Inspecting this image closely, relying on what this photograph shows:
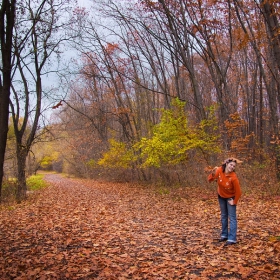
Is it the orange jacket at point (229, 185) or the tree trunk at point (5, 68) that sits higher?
the tree trunk at point (5, 68)

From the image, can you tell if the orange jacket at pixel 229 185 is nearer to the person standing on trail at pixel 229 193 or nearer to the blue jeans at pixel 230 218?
the person standing on trail at pixel 229 193

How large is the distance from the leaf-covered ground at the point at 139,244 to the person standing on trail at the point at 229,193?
1.02ft

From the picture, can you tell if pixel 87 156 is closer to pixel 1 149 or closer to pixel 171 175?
pixel 171 175

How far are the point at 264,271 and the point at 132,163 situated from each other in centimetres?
1948

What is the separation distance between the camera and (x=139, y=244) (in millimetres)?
6719

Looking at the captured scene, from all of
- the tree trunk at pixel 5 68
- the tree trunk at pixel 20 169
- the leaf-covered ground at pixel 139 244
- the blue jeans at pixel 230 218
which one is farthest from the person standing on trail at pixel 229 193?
the tree trunk at pixel 20 169

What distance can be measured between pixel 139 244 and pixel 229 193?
2.34 metres

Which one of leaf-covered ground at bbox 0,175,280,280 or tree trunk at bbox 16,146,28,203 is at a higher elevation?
tree trunk at bbox 16,146,28,203

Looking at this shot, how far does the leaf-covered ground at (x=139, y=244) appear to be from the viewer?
15.9ft

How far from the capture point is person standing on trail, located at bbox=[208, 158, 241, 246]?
6.17 m

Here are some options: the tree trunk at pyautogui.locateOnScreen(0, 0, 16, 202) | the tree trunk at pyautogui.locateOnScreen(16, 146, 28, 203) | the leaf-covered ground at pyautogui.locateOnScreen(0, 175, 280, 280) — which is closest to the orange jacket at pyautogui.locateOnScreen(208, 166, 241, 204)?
the leaf-covered ground at pyautogui.locateOnScreen(0, 175, 280, 280)

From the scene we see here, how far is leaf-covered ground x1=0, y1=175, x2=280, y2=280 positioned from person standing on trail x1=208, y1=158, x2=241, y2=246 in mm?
310

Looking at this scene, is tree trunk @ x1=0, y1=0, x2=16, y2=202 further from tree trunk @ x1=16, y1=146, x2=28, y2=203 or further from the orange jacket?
tree trunk @ x1=16, y1=146, x2=28, y2=203

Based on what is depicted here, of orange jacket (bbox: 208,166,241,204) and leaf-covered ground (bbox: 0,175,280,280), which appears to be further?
orange jacket (bbox: 208,166,241,204)
